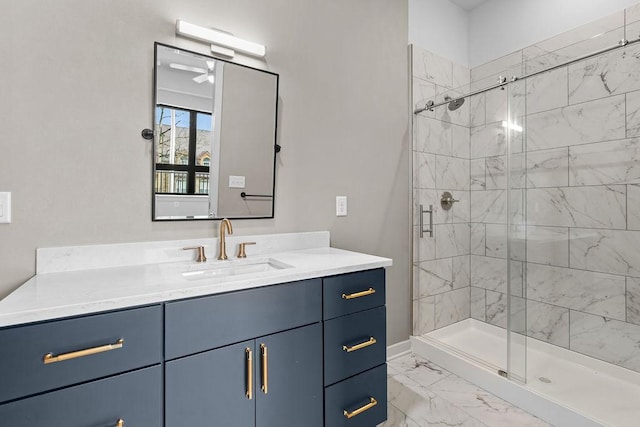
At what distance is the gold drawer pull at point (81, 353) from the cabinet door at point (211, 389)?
159 mm

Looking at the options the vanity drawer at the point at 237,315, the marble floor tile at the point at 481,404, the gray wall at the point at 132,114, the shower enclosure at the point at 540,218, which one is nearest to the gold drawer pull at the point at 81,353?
the vanity drawer at the point at 237,315

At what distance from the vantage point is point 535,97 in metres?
2.22

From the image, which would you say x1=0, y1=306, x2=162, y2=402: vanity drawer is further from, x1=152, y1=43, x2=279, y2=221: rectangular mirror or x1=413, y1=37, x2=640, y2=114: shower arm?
x1=413, y1=37, x2=640, y2=114: shower arm

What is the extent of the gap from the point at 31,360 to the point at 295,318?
30.1 inches

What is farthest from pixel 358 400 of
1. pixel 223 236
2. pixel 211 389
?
pixel 223 236

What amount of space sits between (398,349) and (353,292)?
4.14 feet

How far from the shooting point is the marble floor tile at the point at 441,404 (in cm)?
167

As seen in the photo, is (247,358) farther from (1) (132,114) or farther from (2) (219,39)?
(2) (219,39)

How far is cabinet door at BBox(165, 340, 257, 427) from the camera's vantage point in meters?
0.99

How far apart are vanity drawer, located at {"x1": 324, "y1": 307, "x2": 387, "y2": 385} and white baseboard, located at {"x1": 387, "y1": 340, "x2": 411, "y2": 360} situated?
0.91 m

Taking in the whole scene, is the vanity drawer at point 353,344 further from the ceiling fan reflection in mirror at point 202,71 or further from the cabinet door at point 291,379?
the ceiling fan reflection in mirror at point 202,71

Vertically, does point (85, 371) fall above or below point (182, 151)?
below

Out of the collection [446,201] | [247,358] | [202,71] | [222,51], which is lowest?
[247,358]

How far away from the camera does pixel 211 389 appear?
1.05 meters
